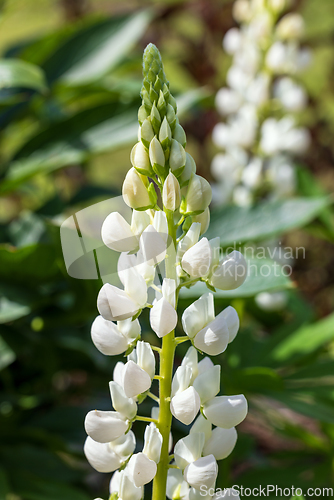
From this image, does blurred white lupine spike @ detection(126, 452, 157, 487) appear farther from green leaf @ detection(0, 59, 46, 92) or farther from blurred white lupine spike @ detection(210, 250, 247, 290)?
green leaf @ detection(0, 59, 46, 92)

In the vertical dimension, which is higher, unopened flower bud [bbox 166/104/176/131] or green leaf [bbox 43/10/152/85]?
green leaf [bbox 43/10/152/85]

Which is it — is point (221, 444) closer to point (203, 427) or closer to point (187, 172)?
point (203, 427)

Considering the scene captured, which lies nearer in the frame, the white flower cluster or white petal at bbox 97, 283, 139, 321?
white petal at bbox 97, 283, 139, 321

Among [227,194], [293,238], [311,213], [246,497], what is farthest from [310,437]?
[293,238]

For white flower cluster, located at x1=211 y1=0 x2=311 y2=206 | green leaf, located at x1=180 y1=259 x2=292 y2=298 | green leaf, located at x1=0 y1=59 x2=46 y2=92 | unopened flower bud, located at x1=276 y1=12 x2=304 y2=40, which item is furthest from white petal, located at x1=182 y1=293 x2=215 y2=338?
unopened flower bud, located at x1=276 y1=12 x2=304 y2=40

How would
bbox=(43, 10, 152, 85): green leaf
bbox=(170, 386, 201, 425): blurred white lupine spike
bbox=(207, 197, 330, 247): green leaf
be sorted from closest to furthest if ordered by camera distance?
1. bbox=(170, 386, 201, 425): blurred white lupine spike
2. bbox=(207, 197, 330, 247): green leaf
3. bbox=(43, 10, 152, 85): green leaf

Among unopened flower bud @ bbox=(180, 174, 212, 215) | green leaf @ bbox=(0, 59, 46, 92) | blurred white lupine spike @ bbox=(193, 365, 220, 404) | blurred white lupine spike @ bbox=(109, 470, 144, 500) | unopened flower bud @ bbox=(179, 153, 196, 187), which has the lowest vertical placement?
blurred white lupine spike @ bbox=(109, 470, 144, 500)

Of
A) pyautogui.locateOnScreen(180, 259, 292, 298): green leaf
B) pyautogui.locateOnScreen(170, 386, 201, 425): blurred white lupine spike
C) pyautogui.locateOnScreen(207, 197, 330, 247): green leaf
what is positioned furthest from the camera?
pyautogui.locateOnScreen(207, 197, 330, 247): green leaf
